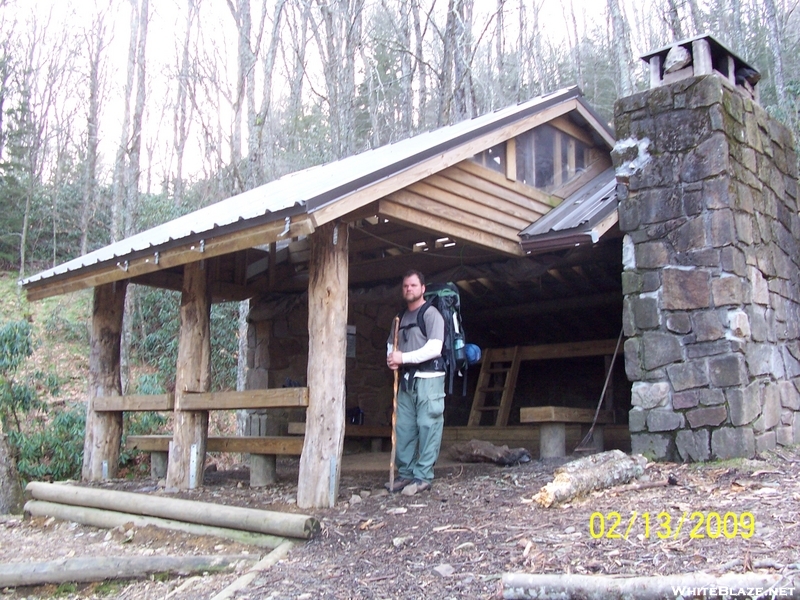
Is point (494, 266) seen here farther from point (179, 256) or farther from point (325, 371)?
point (179, 256)

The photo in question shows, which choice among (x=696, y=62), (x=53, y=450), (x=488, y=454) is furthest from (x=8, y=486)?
(x=696, y=62)

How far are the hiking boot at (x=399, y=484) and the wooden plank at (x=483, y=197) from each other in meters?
2.54

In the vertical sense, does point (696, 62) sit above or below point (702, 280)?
above

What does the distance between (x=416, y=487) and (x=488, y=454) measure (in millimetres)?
1691

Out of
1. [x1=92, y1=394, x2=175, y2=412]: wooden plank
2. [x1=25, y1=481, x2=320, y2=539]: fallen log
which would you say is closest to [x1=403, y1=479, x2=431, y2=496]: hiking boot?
[x1=25, y1=481, x2=320, y2=539]: fallen log

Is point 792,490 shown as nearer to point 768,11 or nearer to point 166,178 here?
point 768,11

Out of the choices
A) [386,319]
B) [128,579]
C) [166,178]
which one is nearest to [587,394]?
[386,319]

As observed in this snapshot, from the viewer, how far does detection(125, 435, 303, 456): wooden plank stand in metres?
6.83

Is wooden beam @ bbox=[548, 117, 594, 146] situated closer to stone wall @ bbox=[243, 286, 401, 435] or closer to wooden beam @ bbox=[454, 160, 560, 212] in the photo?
wooden beam @ bbox=[454, 160, 560, 212]

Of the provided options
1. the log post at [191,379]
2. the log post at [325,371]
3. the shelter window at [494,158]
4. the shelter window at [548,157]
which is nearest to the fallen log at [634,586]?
the log post at [325,371]

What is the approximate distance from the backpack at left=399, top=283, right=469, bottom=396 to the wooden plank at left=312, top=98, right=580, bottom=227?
1107 mm

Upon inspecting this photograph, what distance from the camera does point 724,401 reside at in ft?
20.9

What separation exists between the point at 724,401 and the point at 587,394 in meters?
5.19

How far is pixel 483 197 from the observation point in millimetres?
7426
